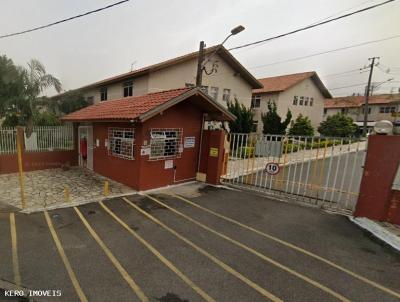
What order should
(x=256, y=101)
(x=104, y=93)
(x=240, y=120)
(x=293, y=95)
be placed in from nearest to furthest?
(x=240, y=120) → (x=104, y=93) → (x=293, y=95) → (x=256, y=101)

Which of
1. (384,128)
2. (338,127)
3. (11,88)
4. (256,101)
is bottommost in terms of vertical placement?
(384,128)

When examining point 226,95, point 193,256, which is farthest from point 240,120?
point 193,256

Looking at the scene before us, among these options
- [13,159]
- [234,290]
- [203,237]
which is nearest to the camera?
[234,290]

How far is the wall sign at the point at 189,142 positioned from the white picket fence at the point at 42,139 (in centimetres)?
→ 733

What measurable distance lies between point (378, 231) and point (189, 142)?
7.08 metres

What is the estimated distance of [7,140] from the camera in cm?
1105

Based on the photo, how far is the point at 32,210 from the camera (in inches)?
271

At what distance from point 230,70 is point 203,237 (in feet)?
62.6

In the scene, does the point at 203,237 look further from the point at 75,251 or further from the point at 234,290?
the point at 75,251

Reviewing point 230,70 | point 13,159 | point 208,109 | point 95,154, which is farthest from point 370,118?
point 13,159

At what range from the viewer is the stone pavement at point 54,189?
→ 751 cm

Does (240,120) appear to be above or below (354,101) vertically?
below

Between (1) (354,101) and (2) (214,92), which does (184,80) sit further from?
(1) (354,101)

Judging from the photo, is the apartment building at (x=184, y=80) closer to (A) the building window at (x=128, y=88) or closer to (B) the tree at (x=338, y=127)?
(A) the building window at (x=128, y=88)
